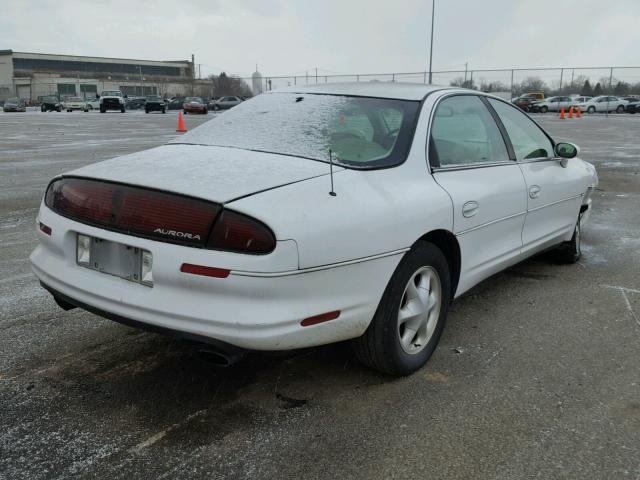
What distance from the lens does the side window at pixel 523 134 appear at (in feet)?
13.6

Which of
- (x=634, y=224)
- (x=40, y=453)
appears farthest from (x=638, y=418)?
(x=634, y=224)

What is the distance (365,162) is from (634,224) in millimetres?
5143

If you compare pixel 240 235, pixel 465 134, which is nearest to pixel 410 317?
pixel 240 235

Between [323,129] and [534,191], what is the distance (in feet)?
5.54

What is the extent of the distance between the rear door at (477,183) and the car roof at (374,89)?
166 millimetres

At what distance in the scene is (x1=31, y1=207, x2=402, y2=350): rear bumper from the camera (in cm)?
237

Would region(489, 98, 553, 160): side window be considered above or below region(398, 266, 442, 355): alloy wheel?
above

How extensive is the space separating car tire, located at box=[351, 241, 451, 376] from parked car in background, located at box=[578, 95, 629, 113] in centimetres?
4470

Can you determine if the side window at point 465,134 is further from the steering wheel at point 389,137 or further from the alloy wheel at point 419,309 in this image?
the alloy wheel at point 419,309

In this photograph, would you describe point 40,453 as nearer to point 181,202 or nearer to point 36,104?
point 181,202

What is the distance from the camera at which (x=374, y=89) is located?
12.3ft

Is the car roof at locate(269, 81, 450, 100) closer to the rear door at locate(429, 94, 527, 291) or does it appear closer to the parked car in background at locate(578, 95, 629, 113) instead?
the rear door at locate(429, 94, 527, 291)

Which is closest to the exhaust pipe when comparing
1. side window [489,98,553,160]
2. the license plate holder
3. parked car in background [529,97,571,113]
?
the license plate holder

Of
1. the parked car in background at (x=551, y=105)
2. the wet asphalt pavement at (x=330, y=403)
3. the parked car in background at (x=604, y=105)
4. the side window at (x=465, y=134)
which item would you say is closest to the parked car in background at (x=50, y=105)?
the parked car in background at (x=551, y=105)
